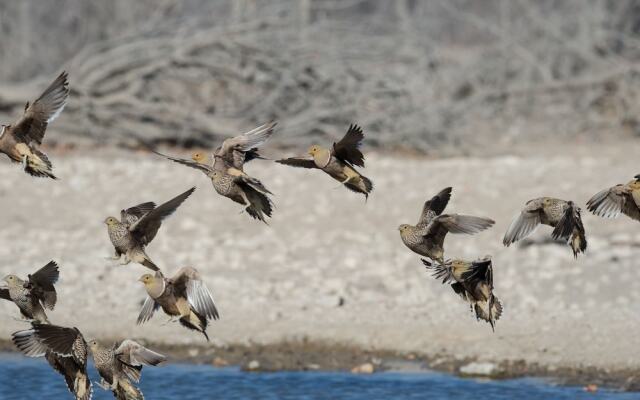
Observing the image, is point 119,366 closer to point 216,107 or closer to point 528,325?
point 528,325

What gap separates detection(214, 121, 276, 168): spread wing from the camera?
6.75m

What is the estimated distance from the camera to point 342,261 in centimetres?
1205

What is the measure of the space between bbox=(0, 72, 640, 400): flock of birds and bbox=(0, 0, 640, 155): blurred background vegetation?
1043 cm

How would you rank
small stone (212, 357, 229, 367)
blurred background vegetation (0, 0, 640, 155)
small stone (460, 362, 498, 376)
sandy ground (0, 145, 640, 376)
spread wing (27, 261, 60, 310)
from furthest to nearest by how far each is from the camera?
blurred background vegetation (0, 0, 640, 155), sandy ground (0, 145, 640, 376), small stone (212, 357, 229, 367), small stone (460, 362, 498, 376), spread wing (27, 261, 60, 310)

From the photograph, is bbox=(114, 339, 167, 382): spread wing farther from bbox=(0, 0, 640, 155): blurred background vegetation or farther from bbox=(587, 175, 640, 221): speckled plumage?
bbox=(0, 0, 640, 155): blurred background vegetation

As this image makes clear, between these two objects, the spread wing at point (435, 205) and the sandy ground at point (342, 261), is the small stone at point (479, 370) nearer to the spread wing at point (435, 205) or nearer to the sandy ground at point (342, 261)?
the sandy ground at point (342, 261)

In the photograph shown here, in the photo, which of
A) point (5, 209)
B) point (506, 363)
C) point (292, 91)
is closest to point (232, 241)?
point (5, 209)

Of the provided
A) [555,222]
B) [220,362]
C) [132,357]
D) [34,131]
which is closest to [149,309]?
[132,357]

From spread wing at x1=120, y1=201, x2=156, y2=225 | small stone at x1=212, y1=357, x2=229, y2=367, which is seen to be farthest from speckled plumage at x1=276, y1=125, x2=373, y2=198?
small stone at x1=212, y1=357, x2=229, y2=367

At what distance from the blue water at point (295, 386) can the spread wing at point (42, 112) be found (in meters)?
2.98

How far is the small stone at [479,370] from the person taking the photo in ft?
31.4

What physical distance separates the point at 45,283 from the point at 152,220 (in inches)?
27.6

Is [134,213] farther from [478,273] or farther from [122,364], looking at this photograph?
[478,273]

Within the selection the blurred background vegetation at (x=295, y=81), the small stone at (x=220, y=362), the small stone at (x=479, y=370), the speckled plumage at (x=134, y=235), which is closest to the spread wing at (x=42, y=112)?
the speckled plumage at (x=134, y=235)
